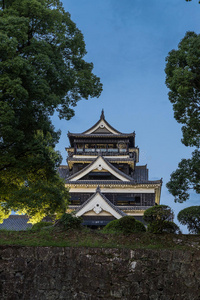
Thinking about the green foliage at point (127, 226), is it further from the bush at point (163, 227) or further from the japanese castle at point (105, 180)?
the japanese castle at point (105, 180)

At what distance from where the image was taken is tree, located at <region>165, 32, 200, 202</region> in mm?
10039

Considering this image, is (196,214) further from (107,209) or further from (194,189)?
(107,209)

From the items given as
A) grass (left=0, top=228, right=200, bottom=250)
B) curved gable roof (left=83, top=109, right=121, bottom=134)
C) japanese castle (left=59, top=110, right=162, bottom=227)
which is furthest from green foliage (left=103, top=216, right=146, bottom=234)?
curved gable roof (left=83, top=109, right=121, bottom=134)

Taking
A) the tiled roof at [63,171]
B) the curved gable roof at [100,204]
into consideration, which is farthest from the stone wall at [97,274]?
the tiled roof at [63,171]

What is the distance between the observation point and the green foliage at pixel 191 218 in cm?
1016

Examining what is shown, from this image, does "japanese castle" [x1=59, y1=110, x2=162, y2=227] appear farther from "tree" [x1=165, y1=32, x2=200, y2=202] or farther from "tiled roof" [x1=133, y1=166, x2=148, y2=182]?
"tree" [x1=165, y1=32, x2=200, y2=202]

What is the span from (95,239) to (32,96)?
5.06m

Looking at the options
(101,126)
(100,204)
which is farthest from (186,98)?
(101,126)

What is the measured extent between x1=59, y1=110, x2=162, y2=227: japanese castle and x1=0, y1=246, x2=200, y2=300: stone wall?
1400 cm

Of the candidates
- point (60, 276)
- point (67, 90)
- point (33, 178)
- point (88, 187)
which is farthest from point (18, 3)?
point (88, 187)

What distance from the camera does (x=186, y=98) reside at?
10.7 m

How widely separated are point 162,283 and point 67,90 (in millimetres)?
7576

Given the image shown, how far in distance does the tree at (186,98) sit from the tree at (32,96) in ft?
12.2

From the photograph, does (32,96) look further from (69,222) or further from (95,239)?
(95,239)
